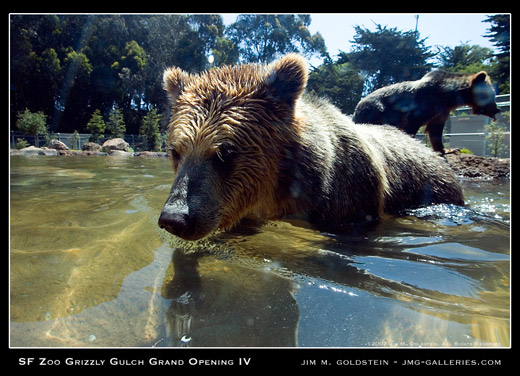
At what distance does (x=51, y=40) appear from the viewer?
3269 cm

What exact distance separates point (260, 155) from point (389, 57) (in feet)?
88.3

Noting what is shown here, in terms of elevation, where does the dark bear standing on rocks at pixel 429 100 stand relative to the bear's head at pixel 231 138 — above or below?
above

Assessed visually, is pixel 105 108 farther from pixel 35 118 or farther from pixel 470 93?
pixel 470 93

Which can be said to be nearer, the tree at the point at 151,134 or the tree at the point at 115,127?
the tree at the point at 151,134

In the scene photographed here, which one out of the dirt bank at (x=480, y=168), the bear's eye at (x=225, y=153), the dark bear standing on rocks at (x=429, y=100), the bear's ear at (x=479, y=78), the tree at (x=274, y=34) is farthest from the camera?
the tree at (x=274, y=34)

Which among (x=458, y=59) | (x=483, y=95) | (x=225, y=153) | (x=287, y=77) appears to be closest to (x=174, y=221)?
(x=225, y=153)

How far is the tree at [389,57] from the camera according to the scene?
80.2 ft

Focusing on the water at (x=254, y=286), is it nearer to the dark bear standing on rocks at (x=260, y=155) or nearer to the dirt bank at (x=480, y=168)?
the dark bear standing on rocks at (x=260, y=155)

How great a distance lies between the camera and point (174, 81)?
3.38m

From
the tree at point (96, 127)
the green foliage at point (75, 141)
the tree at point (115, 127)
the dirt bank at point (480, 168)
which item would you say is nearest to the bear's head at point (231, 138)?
the dirt bank at point (480, 168)

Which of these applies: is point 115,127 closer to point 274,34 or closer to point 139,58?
point 139,58

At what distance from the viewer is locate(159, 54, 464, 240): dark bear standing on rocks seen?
2.50 metres
